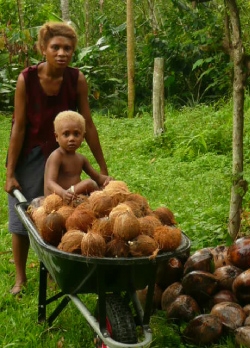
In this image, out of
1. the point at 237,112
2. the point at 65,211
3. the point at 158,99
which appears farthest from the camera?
the point at 158,99

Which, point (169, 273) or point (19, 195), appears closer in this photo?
point (19, 195)

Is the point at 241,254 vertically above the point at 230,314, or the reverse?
the point at 241,254

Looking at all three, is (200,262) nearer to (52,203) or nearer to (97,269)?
(52,203)

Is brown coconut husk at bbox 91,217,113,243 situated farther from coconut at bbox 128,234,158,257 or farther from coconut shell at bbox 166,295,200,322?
coconut shell at bbox 166,295,200,322

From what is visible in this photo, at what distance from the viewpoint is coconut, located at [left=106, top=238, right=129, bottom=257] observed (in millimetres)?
2854

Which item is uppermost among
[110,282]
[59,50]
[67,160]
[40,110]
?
[59,50]

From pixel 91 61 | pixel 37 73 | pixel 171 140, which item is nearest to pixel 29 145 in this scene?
pixel 37 73

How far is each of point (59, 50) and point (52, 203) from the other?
1.23 m

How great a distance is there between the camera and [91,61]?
15.2 metres

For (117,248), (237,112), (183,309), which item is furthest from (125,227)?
(237,112)

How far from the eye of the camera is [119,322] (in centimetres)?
306

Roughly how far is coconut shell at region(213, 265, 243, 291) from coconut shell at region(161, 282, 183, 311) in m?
0.27

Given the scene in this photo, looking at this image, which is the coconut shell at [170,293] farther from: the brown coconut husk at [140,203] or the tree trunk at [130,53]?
the tree trunk at [130,53]

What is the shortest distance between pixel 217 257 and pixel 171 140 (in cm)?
551
